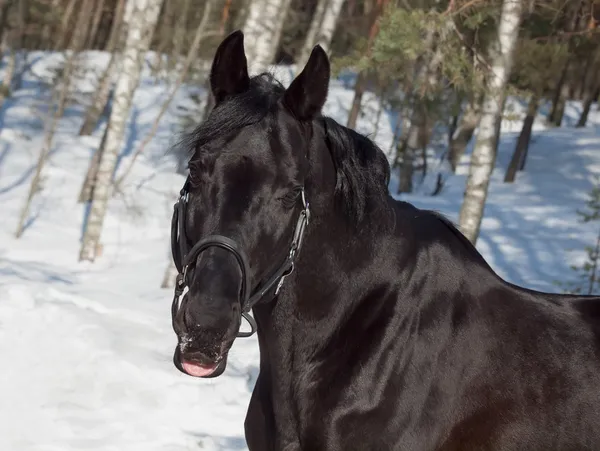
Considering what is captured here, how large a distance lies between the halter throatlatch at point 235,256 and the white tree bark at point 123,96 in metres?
10.2

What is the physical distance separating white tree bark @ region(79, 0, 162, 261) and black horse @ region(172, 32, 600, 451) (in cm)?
1000

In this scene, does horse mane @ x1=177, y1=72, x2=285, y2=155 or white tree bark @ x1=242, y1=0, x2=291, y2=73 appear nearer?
horse mane @ x1=177, y1=72, x2=285, y2=155

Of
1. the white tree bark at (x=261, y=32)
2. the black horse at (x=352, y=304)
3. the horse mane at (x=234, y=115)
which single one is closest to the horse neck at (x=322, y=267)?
the black horse at (x=352, y=304)

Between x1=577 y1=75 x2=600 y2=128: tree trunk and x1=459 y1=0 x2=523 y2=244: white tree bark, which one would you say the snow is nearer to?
x1=459 y1=0 x2=523 y2=244: white tree bark

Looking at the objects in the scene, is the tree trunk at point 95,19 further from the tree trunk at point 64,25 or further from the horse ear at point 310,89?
the horse ear at point 310,89

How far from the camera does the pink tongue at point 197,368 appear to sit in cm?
239

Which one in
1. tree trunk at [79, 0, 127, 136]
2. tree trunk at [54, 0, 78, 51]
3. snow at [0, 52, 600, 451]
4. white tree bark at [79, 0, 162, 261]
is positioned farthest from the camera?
tree trunk at [54, 0, 78, 51]

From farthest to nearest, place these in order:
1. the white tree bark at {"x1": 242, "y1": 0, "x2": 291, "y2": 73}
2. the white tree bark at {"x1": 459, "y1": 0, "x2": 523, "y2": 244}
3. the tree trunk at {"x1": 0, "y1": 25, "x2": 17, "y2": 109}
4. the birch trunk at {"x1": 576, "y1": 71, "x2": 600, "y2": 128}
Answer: the birch trunk at {"x1": 576, "y1": 71, "x2": 600, "y2": 128}, the tree trunk at {"x1": 0, "y1": 25, "x2": 17, "y2": 109}, the white tree bark at {"x1": 242, "y1": 0, "x2": 291, "y2": 73}, the white tree bark at {"x1": 459, "y1": 0, "x2": 523, "y2": 244}

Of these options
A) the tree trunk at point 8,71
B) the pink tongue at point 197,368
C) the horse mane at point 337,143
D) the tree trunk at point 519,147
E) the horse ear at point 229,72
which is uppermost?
the horse ear at point 229,72

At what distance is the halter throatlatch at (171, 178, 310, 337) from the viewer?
2.44 meters

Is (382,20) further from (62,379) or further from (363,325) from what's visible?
(363,325)

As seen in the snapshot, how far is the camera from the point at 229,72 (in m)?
2.83

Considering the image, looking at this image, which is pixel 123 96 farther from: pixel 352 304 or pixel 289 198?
pixel 289 198

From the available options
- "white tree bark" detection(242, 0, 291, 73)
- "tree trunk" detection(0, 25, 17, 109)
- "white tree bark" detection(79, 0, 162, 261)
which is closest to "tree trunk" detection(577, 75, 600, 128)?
"tree trunk" detection(0, 25, 17, 109)
